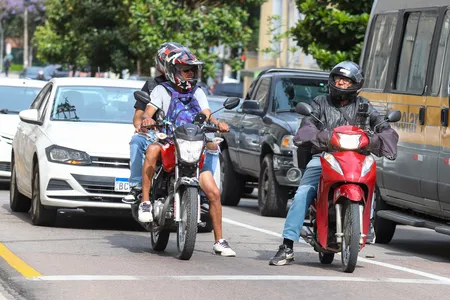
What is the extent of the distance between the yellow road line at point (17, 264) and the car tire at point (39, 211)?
6.67 feet

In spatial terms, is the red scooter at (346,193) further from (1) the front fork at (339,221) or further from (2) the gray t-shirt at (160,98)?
(2) the gray t-shirt at (160,98)

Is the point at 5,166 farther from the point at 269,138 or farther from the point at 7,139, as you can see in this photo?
the point at 269,138

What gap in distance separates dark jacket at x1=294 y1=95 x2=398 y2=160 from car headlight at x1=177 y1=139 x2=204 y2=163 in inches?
31.8

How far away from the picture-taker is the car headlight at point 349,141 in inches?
383

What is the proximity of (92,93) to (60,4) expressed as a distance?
32802 mm

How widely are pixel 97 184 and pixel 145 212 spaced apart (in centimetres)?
231


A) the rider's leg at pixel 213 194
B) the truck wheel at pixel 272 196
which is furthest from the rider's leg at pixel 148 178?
the truck wheel at pixel 272 196

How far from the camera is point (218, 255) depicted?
1084 cm

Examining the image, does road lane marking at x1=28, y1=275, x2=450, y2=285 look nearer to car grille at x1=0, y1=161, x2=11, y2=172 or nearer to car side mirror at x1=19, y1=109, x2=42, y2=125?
car side mirror at x1=19, y1=109, x2=42, y2=125

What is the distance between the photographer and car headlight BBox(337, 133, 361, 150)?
31.9 ft

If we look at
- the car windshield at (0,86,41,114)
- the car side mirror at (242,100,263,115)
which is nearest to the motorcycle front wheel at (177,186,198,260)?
the car side mirror at (242,100,263,115)

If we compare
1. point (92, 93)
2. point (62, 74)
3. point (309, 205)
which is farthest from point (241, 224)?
point (62, 74)

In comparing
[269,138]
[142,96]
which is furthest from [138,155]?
[269,138]

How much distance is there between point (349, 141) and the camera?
32.0 ft
